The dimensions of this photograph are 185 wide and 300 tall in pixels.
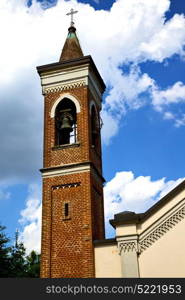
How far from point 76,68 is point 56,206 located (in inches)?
215

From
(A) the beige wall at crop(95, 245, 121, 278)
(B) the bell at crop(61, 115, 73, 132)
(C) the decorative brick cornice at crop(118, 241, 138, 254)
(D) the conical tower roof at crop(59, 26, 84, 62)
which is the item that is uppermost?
(D) the conical tower roof at crop(59, 26, 84, 62)

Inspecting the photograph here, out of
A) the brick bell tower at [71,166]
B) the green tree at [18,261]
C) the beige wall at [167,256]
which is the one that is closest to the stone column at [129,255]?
the beige wall at [167,256]

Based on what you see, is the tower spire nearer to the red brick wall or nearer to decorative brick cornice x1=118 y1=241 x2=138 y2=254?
the red brick wall

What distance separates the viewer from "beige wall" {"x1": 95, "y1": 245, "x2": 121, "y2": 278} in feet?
39.9

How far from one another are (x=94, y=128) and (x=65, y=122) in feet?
4.80

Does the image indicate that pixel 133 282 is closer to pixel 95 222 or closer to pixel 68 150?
pixel 95 222

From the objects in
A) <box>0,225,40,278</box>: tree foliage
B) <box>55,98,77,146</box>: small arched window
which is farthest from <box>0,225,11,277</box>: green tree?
<box>55,98,77,146</box>: small arched window

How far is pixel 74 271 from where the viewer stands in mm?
12438

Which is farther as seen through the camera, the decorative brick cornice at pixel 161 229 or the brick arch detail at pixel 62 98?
the brick arch detail at pixel 62 98

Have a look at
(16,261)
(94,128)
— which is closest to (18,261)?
(16,261)

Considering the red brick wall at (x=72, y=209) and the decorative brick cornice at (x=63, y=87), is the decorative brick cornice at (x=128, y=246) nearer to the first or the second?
the red brick wall at (x=72, y=209)

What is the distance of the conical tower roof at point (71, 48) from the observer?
1661cm

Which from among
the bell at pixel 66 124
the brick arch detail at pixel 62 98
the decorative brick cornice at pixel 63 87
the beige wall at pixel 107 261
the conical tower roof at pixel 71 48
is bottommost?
the beige wall at pixel 107 261

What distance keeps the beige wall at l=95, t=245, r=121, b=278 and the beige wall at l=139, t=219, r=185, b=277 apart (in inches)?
30.7
